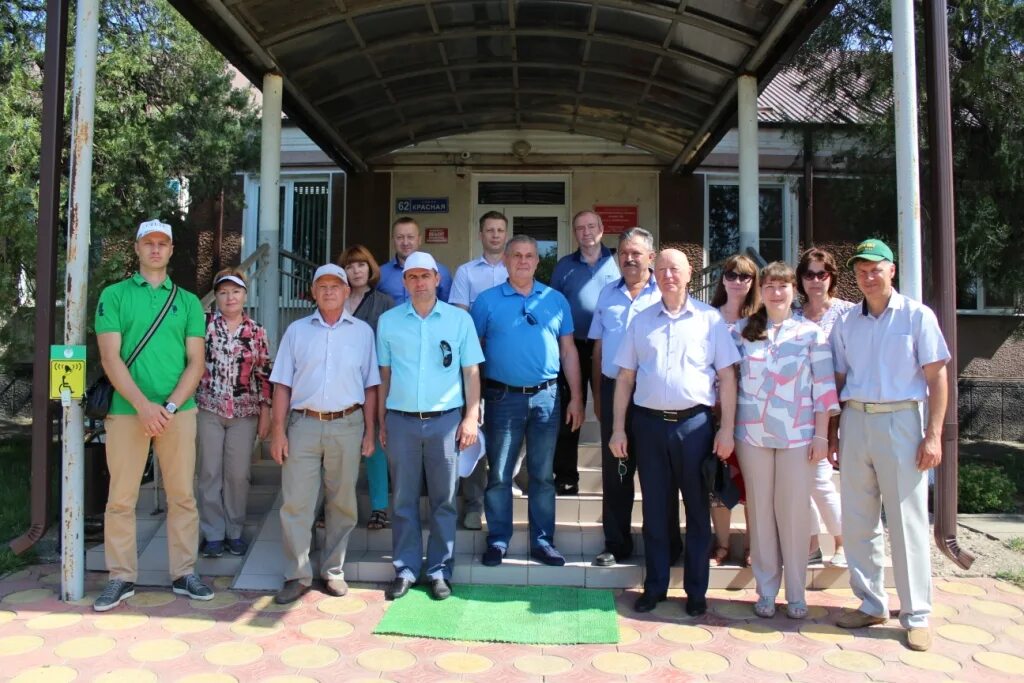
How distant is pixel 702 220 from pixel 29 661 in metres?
8.93

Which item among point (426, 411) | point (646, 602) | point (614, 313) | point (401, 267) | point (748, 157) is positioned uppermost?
point (748, 157)

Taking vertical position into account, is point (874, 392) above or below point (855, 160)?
below

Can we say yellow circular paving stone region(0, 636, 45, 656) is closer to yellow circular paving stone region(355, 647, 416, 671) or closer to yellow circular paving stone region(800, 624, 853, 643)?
yellow circular paving stone region(355, 647, 416, 671)

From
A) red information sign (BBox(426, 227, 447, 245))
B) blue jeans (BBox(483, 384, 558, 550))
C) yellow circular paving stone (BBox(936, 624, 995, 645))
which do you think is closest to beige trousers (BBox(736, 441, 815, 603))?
yellow circular paving stone (BBox(936, 624, 995, 645))

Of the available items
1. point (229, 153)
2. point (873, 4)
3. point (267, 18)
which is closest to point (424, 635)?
point (267, 18)

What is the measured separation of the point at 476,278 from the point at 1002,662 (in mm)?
3455

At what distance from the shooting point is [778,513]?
4.04m

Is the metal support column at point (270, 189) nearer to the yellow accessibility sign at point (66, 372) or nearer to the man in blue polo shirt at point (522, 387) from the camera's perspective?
the yellow accessibility sign at point (66, 372)

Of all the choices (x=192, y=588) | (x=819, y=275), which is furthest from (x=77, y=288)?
(x=819, y=275)

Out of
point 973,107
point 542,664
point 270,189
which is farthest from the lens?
point 973,107

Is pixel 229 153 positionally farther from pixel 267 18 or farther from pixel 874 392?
pixel 874 392

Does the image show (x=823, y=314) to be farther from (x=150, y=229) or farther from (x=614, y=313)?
(x=150, y=229)

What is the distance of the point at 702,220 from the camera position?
10.5 m

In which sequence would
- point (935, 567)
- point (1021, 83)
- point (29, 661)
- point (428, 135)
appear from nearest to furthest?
1. point (29, 661)
2. point (935, 567)
3. point (1021, 83)
4. point (428, 135)
